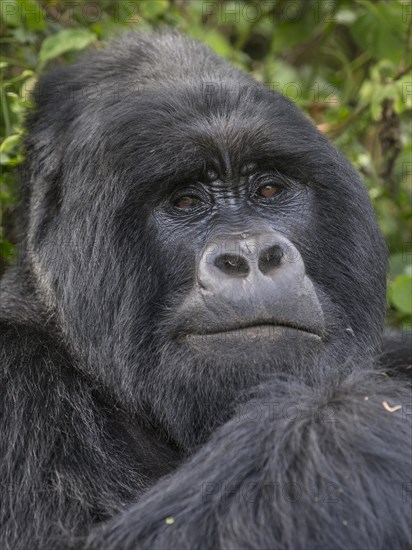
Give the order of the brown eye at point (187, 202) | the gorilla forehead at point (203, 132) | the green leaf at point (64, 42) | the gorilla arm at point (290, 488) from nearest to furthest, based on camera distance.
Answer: the gorilla arm at point (290, 488), the gorilla forehead at point (203, 132), the brown eye at point (187, 202), the green leaf at point (64, 42)

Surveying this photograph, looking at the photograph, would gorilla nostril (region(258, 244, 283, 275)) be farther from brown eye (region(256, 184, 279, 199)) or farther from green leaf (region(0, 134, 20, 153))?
green leaf (region(0, 134, 20, 153))

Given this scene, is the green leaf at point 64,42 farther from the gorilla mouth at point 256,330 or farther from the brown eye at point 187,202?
the gorilla mouth at point 256,330

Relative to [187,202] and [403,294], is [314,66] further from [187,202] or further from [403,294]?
[187,202]

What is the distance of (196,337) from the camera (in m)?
3.95

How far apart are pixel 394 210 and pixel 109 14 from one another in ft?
8.49

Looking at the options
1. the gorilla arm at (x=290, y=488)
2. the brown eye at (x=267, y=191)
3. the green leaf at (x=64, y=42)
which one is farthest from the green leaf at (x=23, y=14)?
the gorilla arm at (x=290, y=488)

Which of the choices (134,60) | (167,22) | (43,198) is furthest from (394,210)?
(43,198)

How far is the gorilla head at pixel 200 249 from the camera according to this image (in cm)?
388

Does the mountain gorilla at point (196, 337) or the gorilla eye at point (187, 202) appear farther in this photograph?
the gorilla eye at point (187, 202)

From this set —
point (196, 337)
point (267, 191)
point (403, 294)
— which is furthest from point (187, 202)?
point (403, 294)

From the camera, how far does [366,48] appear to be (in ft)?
22.2

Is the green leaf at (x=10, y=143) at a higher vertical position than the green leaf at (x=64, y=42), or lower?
lower

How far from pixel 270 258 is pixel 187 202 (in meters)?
0.56

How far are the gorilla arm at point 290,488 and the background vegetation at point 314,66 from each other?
6.03 ft
